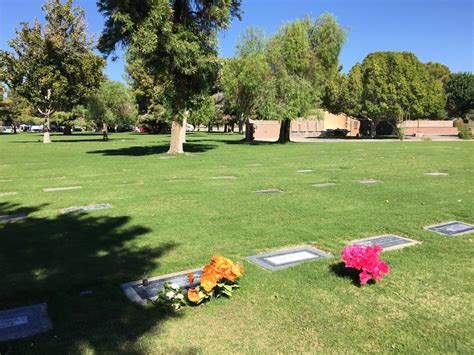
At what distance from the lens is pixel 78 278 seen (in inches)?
170

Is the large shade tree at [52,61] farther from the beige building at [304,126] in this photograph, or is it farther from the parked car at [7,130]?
the parked car at [7,130]

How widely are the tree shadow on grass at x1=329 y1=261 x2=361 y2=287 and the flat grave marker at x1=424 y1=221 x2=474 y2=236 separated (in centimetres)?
218

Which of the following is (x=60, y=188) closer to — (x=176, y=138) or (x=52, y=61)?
(x=176, y=138)

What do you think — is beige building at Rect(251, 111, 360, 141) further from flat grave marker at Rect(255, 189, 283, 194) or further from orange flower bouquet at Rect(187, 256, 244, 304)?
orange flower bouquet at Rect(187, 256, 244, 304)

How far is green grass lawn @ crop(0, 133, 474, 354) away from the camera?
3201 millimetres

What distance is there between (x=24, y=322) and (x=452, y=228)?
5.51 meters

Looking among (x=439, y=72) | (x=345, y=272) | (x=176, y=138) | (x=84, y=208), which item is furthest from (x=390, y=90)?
(x=345, y=272)

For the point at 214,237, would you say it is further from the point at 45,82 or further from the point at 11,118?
the point at 11,118

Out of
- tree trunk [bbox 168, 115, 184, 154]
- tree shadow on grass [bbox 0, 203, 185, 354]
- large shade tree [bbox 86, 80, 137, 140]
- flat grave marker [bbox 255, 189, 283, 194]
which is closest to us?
tree shadow on grass [bbox 0, 203, 185, 354]

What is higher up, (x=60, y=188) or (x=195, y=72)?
(x=195, y=72)

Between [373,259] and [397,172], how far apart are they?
392 inches

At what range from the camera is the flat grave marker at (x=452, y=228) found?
598 cm

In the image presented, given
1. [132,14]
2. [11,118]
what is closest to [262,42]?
[132,14]

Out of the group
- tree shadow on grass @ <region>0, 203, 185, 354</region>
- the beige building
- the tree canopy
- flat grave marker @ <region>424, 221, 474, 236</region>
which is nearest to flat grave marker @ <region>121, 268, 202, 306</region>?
tree shadow on grass @ <region>0, 203, 185, 354</region>
